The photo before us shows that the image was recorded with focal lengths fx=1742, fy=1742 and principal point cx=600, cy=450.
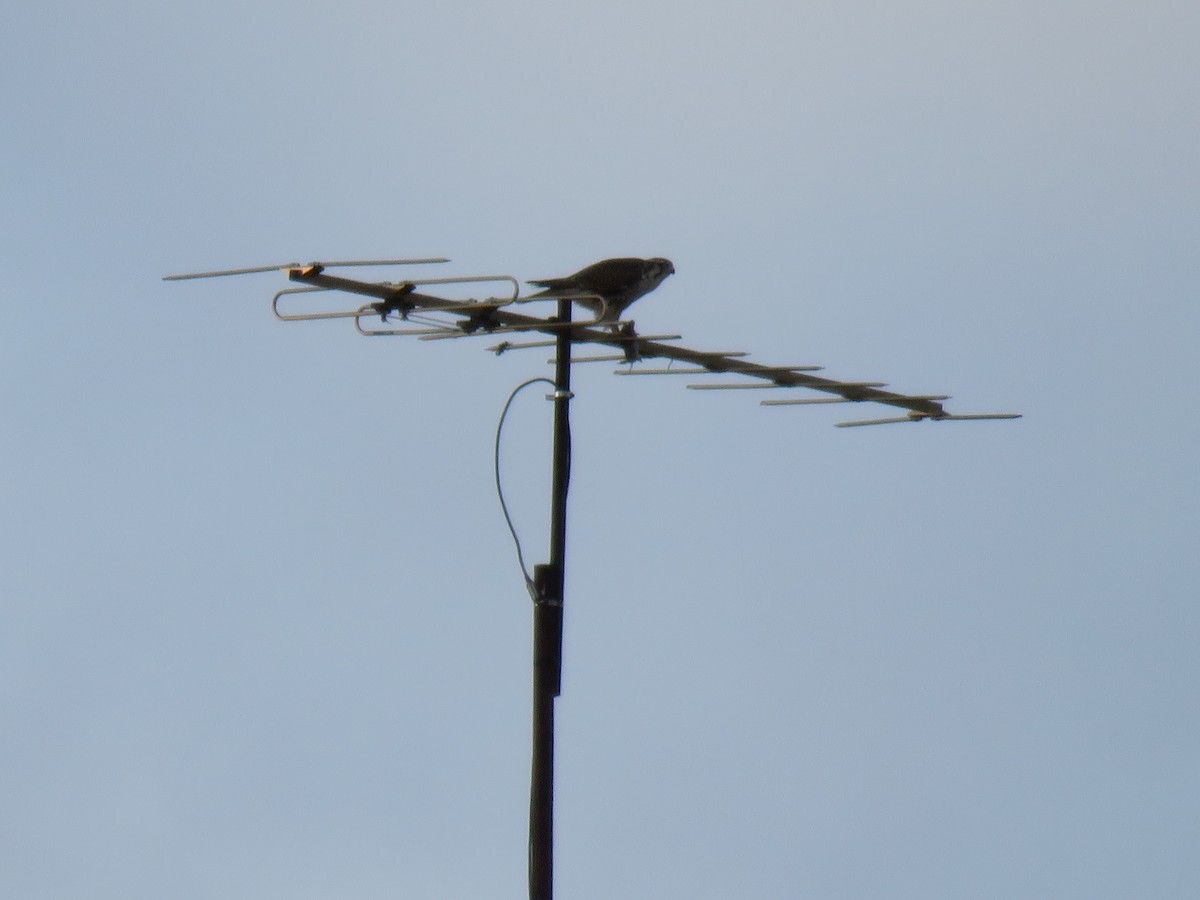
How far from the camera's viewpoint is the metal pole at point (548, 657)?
8445mm

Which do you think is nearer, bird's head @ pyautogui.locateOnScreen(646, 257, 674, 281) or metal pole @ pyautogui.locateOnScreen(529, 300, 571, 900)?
metal pole @ pyautogui.locateOnScreen(529, 300, 571, 900)

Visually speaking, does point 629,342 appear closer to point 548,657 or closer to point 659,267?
point 659,267

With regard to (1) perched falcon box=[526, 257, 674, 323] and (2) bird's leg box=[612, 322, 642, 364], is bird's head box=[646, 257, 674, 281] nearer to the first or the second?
(1) perched falcon box=[526, 257, 674, 323]

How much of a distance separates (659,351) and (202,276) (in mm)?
2495

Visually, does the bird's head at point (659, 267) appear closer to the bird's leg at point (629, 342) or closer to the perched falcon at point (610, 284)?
the perched falcon at point (610, 284)

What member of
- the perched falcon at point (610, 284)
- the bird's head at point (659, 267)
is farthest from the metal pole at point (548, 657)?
the bird's head at point (659, 267)

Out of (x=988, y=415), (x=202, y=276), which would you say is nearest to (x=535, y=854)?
(x=202, y=276)

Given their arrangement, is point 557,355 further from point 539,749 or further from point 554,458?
point 539,749

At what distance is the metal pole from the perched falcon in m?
0.22

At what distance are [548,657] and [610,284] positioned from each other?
207 cm

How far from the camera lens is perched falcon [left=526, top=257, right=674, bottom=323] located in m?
8.87

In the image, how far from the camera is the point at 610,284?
9.30 m

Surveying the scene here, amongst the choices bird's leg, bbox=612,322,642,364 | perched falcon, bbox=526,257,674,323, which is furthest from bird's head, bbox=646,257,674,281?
bird's leg, bbox=612,322,642,364

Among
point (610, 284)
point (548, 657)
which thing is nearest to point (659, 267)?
point (610, 284)
